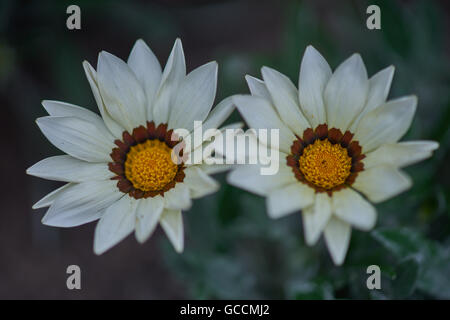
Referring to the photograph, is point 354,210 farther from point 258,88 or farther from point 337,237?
point 258,88

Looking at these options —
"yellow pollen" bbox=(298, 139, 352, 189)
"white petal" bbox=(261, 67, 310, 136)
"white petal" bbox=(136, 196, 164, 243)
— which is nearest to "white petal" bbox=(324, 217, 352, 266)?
"yellow pollen" bbox=(298, 139, 352, 189)

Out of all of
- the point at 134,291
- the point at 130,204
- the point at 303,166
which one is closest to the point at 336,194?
the point at 303,166

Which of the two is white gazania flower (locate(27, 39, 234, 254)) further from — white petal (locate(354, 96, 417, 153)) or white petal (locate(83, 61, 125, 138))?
white petal (locate(354, 96, 417, 153))

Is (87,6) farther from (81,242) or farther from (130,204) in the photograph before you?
(130,204)

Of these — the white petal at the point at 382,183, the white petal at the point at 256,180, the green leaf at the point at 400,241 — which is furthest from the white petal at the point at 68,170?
the green leaf at the point at 400,241

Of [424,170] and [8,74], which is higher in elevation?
[8,74]

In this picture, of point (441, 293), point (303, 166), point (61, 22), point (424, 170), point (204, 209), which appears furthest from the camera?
point (61, 22)
